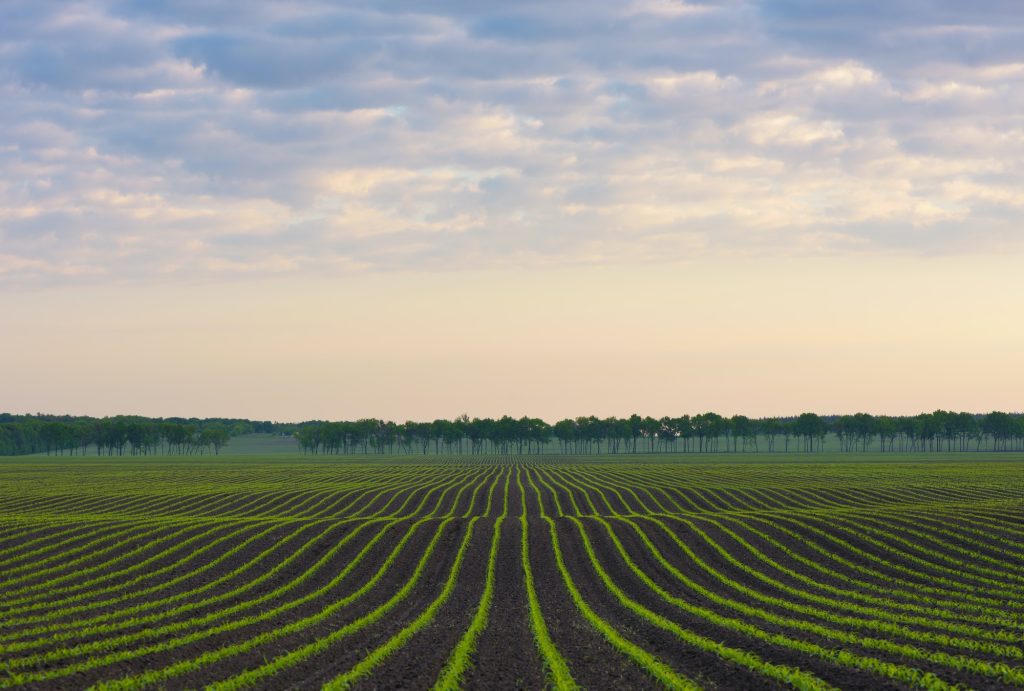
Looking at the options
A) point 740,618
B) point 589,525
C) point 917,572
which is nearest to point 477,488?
point 589,525

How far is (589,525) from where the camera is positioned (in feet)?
163

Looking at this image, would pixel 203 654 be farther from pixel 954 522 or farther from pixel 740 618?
pixel 954 522

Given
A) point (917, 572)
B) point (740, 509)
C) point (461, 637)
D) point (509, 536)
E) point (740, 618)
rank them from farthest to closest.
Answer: point (740, 509)
point (509, 536)
point (917, 572)
point (740, 618)
point (461, 637)

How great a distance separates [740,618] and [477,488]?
63443 millimetres

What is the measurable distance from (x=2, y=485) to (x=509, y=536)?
70965 millimetres

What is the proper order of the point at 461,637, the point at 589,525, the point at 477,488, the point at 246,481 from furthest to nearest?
the point at 246,481 < the point at 477,488 < the point at 589,525 < the point at 461,637

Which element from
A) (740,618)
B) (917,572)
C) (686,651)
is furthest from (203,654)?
(917,572)

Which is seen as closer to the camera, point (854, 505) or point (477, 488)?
point (854, 505)

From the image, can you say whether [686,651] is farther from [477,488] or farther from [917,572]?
[477,488]

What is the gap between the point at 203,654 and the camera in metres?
22.3

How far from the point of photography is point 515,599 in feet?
103

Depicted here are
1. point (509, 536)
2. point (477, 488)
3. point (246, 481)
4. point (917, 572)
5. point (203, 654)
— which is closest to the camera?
point (203, 654)

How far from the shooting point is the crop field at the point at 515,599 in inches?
806

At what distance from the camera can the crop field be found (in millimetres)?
20469
